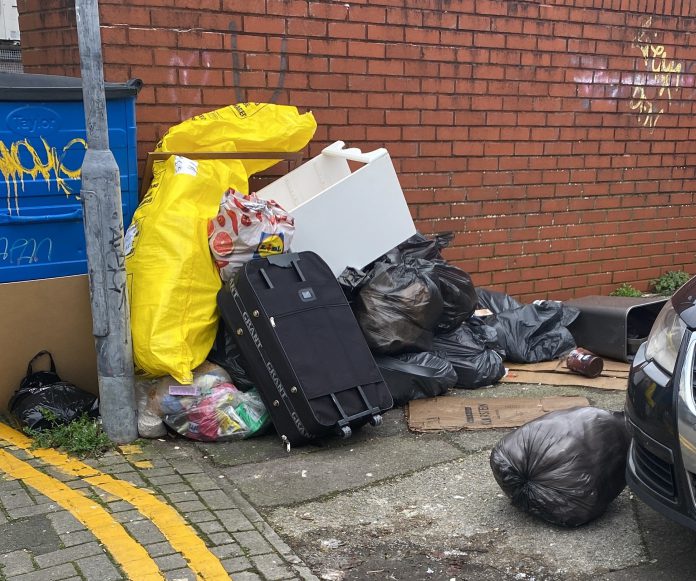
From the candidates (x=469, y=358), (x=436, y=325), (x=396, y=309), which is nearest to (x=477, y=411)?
(x=469, y=358)

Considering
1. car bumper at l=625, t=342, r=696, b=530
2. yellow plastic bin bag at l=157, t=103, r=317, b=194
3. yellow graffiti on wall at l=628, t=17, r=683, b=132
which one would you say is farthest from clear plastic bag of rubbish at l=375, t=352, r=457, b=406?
yellow graffiti on wall at l=628, t=17, r=683, b=132

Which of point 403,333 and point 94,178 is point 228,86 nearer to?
point 94,178

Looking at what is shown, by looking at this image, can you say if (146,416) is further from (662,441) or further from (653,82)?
(653,82)

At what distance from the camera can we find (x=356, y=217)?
4805mm

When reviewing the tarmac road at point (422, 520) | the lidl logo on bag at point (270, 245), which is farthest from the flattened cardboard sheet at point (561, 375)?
the lidl logo on bag at point (270, 245)

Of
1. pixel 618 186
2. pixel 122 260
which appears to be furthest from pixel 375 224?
pixel 618 186

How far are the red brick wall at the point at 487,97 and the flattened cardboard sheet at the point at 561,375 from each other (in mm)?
1160

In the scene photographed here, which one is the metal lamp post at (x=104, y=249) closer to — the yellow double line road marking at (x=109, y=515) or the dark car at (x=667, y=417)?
the yellow double line road marking at (x=109, y=515)

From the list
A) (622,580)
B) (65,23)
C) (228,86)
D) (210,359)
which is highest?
(65,23)

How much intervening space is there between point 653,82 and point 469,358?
356 centimetres

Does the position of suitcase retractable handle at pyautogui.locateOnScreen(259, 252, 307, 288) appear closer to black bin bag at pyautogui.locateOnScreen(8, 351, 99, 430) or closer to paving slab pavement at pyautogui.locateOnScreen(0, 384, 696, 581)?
paving slab pavement at pyautogui.locateOnScreen(0, 384, 696, 581)

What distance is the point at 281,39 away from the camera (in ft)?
17.1

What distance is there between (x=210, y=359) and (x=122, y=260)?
803 millimetres

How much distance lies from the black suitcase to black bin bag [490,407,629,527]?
91 centimetres
